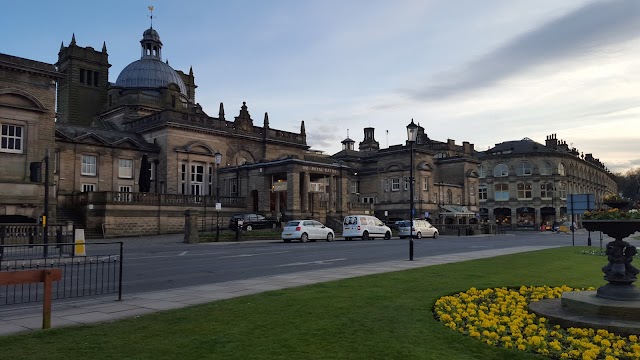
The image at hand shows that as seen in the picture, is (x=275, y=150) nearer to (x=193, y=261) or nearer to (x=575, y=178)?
(x=193, y=261)

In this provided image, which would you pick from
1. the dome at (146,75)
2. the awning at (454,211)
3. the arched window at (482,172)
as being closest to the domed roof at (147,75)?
the dome at (146,75)

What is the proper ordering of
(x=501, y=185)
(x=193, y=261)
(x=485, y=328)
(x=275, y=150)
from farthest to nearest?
(x=501, y=185) < (x=275, y=150) < (x=193, y=261) < (x=485, y=328)

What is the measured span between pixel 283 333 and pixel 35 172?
105 ft

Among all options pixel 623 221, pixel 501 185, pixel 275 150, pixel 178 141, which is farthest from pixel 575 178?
pixel 623 221

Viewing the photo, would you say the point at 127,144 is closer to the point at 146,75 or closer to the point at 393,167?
the point at 146,75

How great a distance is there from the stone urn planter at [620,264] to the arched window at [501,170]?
3655 inches

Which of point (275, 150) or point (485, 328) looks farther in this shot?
point (275, 150)

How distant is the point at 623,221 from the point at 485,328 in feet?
9.85

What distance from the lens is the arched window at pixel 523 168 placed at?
93812 mm

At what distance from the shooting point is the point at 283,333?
667 cm

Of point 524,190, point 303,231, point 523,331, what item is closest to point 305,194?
point 303,231

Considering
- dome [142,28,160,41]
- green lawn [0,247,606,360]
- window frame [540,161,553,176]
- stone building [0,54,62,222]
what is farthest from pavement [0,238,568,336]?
window frame [540,161,553,176]

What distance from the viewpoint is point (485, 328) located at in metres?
7.18

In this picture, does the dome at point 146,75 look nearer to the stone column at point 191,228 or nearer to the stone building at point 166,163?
the stone building at point 166,163
